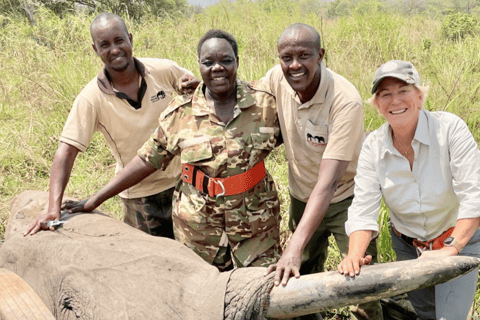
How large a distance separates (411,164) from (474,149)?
0.91 ft

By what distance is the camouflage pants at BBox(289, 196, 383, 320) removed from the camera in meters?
2.82

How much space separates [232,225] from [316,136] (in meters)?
0.68

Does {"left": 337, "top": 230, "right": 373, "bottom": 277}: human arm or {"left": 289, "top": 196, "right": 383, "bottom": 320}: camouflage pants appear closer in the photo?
{"left": 337, "top": 230, "right": 373, "bottom": 277}: human arm

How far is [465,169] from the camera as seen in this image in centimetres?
195

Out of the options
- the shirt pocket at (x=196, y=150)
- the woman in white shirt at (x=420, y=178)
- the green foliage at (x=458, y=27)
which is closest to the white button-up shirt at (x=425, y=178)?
the woman in white shirt at (x=420, y=178)

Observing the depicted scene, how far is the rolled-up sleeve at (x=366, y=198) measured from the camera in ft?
6.98

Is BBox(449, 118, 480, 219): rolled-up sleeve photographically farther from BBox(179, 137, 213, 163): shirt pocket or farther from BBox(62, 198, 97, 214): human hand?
BBox(62, 198, 97, 214): human hand

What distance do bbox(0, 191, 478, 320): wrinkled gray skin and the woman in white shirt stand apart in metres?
0.45

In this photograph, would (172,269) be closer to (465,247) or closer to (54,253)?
(54,253)

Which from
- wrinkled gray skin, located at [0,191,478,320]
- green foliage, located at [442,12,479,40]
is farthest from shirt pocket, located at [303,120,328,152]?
green foliage, located at [442,12,479,40]

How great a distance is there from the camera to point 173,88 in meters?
3.43

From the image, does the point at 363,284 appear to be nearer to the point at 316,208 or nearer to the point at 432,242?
the point at 316,208

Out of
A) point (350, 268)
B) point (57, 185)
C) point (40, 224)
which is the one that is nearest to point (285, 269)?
point (350, 268)

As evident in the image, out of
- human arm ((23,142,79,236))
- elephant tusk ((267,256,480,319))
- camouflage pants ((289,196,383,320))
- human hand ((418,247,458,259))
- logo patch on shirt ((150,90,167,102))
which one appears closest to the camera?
elephant tusk ((267,256,480,319))
